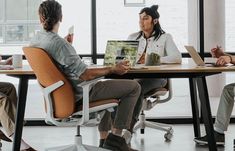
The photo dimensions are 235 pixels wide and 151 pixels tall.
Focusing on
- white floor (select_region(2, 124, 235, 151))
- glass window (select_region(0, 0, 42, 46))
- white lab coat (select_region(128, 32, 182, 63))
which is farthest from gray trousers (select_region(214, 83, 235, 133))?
glass window (select_region(0, 0, 42, 46))

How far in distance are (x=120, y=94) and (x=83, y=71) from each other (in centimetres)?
43

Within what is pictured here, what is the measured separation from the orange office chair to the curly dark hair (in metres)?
0.25

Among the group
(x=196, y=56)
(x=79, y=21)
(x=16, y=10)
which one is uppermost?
(x=16, y=10)

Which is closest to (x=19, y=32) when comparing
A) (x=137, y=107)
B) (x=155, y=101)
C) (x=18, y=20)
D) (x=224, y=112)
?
(x=18, y=20)

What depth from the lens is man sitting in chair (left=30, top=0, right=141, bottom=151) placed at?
3209 mm

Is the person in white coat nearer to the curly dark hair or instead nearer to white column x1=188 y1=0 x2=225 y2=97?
white column x1=188 y1=0 x2=225 y2=97

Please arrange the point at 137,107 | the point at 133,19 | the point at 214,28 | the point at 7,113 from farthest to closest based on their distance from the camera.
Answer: the point at 214,28 → the point at 133,19 → the point at 137,107 → the point at 7,113

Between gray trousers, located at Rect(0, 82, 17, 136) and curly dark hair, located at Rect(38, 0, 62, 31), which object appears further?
gray trousers, located at Rect(0, 82, 17, 136)

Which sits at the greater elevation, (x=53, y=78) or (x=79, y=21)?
(x=79, y=21)

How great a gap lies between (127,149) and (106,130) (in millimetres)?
337

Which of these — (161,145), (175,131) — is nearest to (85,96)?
(161,145)

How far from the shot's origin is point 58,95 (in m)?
3.23

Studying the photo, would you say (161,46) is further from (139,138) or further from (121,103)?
(121,103)

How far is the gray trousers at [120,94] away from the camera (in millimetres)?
3395
